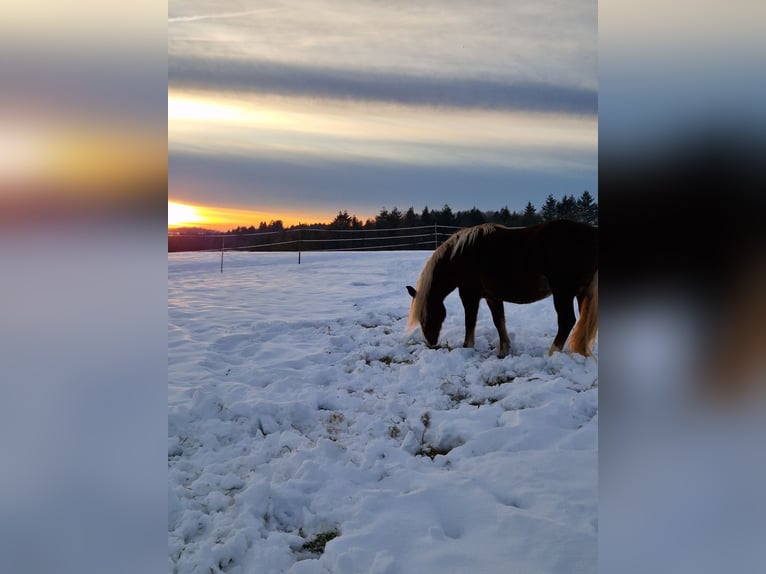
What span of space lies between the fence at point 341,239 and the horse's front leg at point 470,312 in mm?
3508

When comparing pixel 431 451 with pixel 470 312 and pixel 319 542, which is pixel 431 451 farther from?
pixel 470 312

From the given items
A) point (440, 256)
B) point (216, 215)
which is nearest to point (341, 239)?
point (440, 256)

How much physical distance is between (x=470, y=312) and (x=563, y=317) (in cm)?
62

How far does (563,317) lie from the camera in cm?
315

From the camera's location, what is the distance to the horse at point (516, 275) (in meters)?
3.11

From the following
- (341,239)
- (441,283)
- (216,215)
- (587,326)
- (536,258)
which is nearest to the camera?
(216,215)

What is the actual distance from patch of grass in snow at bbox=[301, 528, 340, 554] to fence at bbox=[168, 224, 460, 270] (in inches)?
210

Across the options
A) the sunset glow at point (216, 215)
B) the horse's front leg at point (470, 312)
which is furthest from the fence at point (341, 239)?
the sunset glow at point (216, 215)

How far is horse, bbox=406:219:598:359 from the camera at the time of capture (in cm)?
311

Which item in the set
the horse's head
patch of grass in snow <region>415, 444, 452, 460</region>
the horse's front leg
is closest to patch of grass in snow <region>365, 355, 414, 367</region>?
the horse's head

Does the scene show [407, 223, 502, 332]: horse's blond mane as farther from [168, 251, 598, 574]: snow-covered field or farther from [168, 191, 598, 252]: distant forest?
[168, 191, 598, 252]: distant forest

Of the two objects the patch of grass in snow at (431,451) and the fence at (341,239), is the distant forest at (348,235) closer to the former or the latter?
the fence at (341,239)

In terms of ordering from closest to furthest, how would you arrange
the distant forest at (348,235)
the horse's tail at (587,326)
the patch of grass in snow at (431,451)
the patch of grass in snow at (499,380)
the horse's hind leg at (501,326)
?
the patch of grass in snow at (431,451) < the patch of grass in snow at (499,380) < the horse's tail at (587,326) < the horse's hind leg at (501,326) < the distant forest at (348,235)
